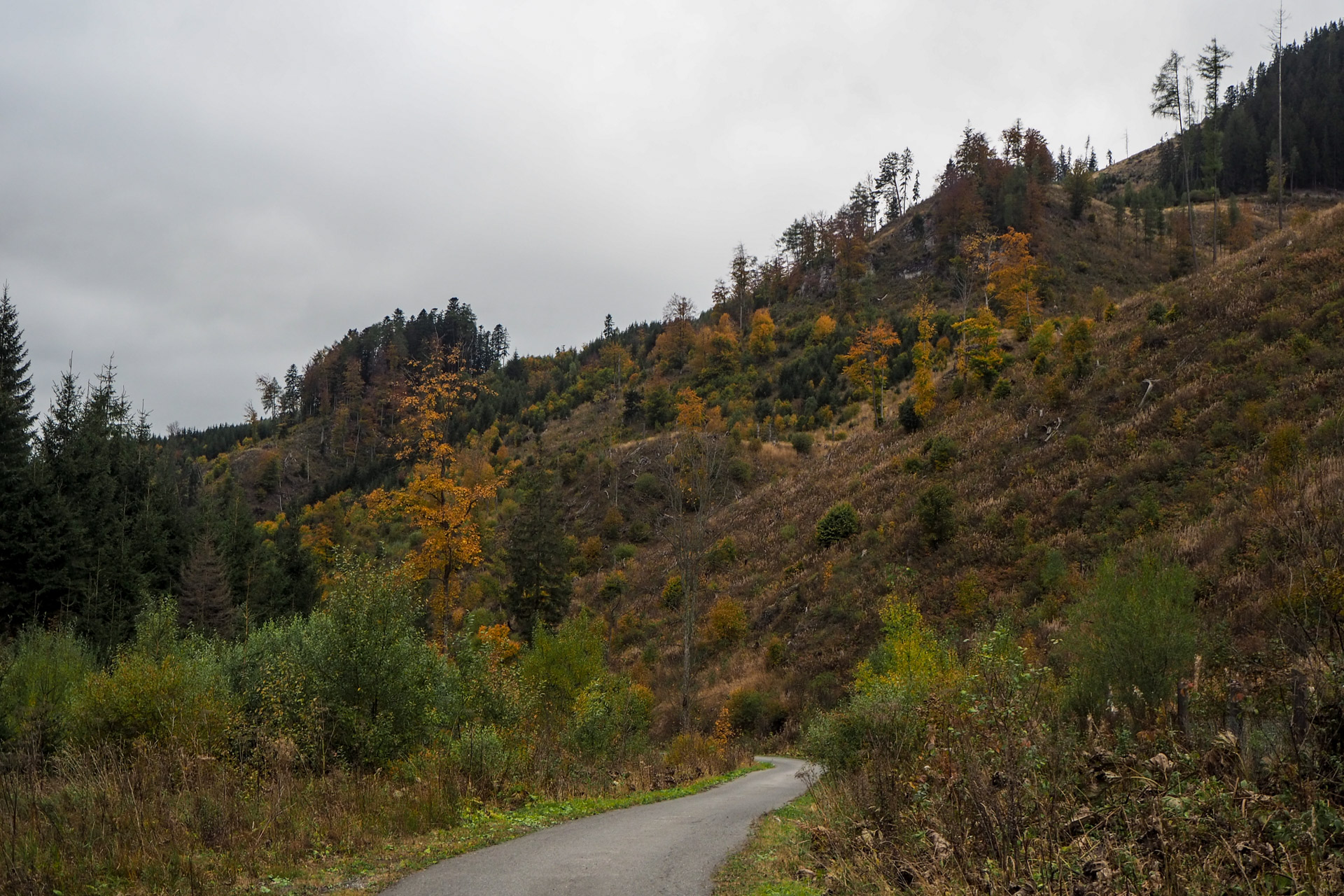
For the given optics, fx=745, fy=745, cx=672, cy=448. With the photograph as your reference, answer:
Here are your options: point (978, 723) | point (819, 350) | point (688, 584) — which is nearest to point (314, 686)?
point (978, 723)

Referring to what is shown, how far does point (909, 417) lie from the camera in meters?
49.4

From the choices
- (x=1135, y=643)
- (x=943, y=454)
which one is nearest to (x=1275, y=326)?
(x=943, y=454)

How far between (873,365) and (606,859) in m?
55.4

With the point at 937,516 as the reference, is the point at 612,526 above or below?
below

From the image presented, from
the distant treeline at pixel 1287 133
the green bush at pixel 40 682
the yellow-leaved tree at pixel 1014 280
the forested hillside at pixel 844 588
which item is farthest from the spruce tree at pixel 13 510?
the distant treeline at pixel 1287 133

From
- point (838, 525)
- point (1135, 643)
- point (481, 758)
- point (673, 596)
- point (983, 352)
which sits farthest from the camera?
point (673, 596)

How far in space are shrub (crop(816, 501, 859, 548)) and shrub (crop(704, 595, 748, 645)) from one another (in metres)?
6.40

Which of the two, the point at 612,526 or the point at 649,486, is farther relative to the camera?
the point at 649,486

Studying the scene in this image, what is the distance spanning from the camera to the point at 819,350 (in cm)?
7825

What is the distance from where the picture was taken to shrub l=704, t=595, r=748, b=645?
136ft

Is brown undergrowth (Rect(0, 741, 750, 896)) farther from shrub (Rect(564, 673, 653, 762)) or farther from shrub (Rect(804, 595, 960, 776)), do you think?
shrub (Rect(564, 673, 653, 762))

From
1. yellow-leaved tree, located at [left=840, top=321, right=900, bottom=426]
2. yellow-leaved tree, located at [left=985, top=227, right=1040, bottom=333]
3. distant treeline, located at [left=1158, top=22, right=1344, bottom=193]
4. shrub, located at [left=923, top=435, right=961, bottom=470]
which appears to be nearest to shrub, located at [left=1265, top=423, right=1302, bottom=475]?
shrub, located at [left=923, top=435, right=961, bottom=470]

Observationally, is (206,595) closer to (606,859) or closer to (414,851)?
(414,851)

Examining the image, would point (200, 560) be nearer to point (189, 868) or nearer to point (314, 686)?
point (314, 686)
